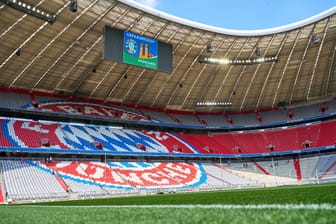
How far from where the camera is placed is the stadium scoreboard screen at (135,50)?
26781 mm

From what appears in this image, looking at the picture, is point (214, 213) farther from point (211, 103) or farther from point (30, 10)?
point (211, 103)

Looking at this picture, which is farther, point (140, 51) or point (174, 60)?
point (174, 60)

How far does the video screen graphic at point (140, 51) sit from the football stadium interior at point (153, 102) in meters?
0.09

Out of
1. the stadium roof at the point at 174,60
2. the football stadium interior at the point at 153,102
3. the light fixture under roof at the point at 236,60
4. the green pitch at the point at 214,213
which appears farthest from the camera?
the light fixture under roof at the point at 236,60

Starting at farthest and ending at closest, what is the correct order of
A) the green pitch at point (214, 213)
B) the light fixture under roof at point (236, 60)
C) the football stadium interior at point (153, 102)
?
1. the light fixture under roof at point (236, 60)
2. the football stadium interior at point (153, 102)
3. the green pitch at point (214, 213)

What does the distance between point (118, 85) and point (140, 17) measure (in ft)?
43.0

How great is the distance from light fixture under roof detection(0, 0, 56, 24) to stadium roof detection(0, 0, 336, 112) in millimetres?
536

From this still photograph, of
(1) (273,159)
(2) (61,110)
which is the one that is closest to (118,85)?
(2) (61,110)

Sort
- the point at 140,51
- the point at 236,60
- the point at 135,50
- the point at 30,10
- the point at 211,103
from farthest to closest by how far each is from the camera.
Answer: the point at 211,103 → the point at 236,60 → the point at 140,51 → the point at 135,50 → the point at 30,10

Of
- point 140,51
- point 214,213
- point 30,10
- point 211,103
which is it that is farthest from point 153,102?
point 214,213

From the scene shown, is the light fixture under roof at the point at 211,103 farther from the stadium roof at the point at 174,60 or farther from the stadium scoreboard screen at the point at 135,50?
the stadium scoreboard screen at the point at 135,50

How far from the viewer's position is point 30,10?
2447cm

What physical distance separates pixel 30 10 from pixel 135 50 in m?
8.50

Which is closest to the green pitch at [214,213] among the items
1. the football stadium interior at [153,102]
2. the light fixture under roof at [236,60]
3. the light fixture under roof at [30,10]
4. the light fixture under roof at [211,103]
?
the light fixture under roof at [30,10]
